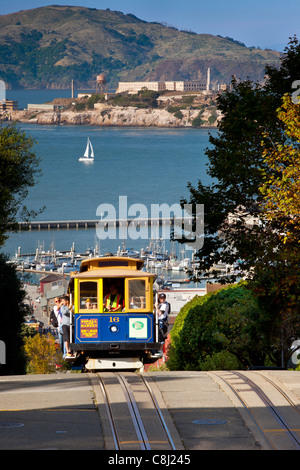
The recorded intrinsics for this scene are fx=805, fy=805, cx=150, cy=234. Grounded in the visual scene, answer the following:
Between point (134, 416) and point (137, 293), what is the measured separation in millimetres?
7336

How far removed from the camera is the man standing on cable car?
19.6m

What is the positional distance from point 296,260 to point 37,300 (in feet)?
287

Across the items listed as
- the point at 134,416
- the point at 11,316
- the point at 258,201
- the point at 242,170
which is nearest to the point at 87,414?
the point at 134,416

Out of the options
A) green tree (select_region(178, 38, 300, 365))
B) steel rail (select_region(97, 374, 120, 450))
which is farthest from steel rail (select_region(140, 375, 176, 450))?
green tree (select_region(178, 38, 300, 365))

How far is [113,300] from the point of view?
64.7ft

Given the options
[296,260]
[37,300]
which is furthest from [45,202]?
[296,260]

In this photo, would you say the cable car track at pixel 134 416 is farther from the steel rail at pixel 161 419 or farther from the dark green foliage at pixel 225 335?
the dark green foliage at pixel 225 335

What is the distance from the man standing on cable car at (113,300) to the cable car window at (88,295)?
0.98 ft

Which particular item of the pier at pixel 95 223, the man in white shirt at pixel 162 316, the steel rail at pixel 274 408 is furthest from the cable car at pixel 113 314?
the pier at pixel 95 223

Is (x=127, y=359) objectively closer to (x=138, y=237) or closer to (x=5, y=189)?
(x=5, y=189)

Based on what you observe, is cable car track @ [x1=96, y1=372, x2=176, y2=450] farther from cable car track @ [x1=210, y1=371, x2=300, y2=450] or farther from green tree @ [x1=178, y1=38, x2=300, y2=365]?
green tree @ [x1=178, y1=38, x2=300, y2=365]

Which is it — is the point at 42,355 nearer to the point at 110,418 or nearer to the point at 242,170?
the point at 242,170

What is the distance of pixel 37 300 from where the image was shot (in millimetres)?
103938

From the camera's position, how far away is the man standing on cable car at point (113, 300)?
1962 cm
